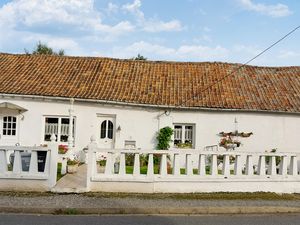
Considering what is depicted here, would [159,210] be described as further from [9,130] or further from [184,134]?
[9,130]

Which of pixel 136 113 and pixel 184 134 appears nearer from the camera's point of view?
pixel 136 113

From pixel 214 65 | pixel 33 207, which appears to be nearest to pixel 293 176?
pixel 33 207

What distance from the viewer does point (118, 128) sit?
19594 millimetres

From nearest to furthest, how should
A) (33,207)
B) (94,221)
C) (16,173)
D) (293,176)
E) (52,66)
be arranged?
(94,221)
(33,207)
(16,173)
(293,176)
(52,66)

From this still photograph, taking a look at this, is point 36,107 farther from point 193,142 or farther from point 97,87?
point 193,142

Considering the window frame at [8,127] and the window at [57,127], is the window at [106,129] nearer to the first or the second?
the window at [57,127]

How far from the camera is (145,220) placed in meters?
8.53

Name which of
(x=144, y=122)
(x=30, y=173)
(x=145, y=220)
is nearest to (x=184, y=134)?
(x=144, y=122)

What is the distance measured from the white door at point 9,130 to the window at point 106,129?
3.88 meters

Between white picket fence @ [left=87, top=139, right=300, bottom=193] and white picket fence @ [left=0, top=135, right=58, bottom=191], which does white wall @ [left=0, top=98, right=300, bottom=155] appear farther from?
white picket fence @ [left=0, top=135, right=58, bottom=191]

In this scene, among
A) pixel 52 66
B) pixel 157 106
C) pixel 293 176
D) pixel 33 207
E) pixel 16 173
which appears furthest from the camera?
pixel 52 66

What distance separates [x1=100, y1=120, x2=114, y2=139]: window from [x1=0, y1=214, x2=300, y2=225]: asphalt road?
11.2 metres

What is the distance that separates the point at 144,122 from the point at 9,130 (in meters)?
6.16

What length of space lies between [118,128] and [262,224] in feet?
38.9
